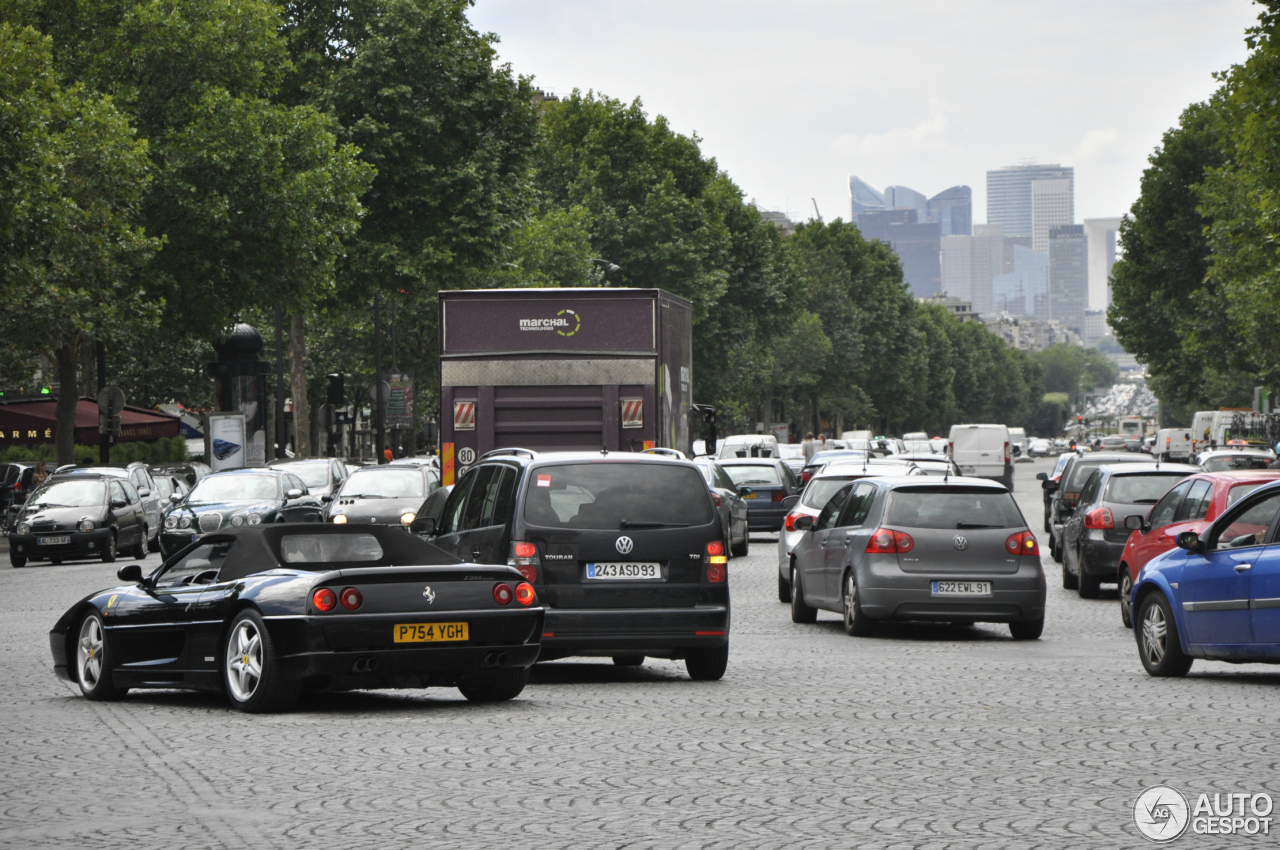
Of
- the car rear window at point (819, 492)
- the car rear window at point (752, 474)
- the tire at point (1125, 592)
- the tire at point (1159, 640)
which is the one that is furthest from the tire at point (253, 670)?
the car rear window at point (752, 474)

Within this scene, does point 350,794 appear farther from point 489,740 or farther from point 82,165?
point 82,165

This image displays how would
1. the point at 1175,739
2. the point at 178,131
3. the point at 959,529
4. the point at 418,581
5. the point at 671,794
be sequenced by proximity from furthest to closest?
the point at 178,131
the point at 959,529
the point at 418,581
the point at 1175,739
the point at 671,794

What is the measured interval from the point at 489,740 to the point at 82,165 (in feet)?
96.8

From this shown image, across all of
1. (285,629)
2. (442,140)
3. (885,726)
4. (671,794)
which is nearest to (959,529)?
(885,726)

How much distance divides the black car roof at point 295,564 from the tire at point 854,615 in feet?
19.6

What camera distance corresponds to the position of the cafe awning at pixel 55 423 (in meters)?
48.2

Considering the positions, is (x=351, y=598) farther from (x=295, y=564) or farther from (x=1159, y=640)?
(x=1159, y=640)

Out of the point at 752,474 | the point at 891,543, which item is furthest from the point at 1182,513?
the point at 752,474

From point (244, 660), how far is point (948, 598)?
7377 mm

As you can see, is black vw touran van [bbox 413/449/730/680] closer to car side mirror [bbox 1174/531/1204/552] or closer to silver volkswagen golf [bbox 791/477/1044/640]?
car side mirror [bbox 1174/531/1204/552]

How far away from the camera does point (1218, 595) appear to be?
12.2 meters

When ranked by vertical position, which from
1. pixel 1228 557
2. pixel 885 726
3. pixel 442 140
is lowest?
pixel 885 726

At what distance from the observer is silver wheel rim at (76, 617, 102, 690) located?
12.0 metres

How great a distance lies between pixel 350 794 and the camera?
7.79 meters
